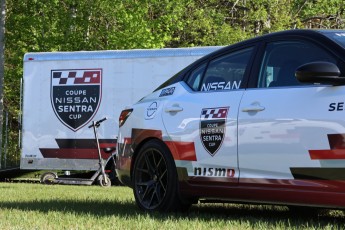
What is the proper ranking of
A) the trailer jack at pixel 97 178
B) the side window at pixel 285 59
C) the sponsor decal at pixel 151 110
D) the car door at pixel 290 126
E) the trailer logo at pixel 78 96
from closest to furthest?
the car door at pixel 290 126 < the side window at pixel 285 59 < the sponsor decal at pixel 151 110 < the trailer jack at pixel 97 178 < the trailer logo at pixel 78 96

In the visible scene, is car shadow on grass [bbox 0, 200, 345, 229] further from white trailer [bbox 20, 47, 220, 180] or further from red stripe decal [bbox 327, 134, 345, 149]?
white trailer [bbox 20, 47, 220, 180]

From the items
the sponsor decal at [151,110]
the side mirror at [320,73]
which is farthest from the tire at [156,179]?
the side mirror at [320,73]

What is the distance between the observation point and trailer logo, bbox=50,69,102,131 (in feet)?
60.0

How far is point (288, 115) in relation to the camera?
611cm

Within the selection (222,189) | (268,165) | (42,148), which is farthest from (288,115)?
(42,148)

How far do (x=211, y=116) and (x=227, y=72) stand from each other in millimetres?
510

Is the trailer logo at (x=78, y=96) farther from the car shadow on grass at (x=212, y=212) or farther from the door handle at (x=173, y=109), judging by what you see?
the door handle at (x=173, y=109)

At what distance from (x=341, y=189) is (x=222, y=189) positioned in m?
1.38

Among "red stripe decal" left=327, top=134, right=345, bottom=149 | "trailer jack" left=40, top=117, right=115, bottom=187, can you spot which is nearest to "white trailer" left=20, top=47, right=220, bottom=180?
"trailer jack" left=40, top=117, right=115, bottom=187

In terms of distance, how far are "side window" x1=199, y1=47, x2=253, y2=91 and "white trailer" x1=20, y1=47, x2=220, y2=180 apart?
10290 millimetres

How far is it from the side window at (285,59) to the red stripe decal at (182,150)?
36.0 inches

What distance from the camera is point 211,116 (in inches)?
271

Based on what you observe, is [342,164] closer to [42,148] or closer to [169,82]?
[169,82]

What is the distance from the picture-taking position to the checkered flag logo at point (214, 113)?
6.74 m
